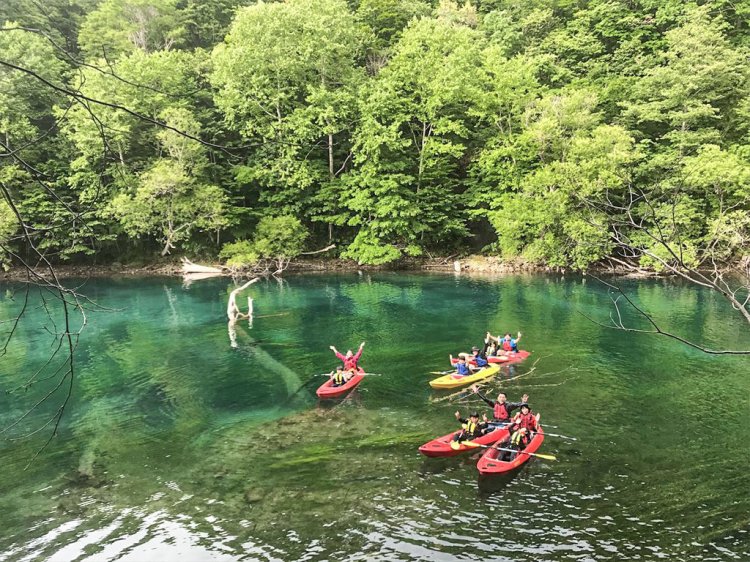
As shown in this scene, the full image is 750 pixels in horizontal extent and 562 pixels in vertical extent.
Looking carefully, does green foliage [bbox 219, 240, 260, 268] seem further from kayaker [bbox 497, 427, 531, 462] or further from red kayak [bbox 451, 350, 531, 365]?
kayaker [bbox 497, 427, 531, 462]

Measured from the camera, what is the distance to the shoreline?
40219 millimetres

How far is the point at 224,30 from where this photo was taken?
50.9 m

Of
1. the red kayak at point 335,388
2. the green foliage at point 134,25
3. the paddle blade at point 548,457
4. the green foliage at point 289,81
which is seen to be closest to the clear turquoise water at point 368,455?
the paddle blade at point 548,457

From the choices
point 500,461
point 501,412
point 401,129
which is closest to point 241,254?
point 401,129

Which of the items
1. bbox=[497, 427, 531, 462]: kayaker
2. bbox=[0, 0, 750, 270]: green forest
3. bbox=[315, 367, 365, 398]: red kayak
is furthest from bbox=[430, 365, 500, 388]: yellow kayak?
bbox=[0, 0, 750, 270]: green forest

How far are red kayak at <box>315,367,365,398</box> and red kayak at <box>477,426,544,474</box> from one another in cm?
558

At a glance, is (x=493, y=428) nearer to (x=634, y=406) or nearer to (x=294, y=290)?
(x=634, y=406)

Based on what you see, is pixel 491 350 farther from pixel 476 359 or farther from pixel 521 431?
pixel 521 431

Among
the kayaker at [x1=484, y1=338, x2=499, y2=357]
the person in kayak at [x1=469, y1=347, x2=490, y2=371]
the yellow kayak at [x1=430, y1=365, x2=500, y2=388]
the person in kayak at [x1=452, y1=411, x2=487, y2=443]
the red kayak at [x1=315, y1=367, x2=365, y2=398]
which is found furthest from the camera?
the kayaker at [x1=484, y1=338, x2=499, y2=357]

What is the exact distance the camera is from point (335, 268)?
43844 mm

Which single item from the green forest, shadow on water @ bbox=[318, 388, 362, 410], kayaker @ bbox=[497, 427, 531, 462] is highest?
the green forest

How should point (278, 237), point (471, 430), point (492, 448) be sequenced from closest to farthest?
1. point (492, 448)
2. point (471, 430)
3. point (278, 237)

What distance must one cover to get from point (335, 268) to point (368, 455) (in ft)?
105

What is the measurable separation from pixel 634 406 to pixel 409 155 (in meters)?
31.6
